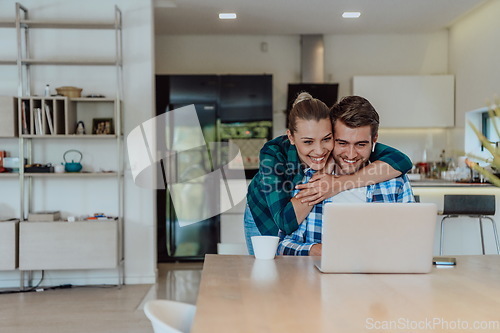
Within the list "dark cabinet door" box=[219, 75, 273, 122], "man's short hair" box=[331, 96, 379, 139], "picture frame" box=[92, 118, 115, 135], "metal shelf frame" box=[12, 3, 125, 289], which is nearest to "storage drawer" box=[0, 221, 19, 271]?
"metal shelf frame" box=[12, 3, 125, 289]

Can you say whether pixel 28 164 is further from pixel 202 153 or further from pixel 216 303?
pixel 216 303

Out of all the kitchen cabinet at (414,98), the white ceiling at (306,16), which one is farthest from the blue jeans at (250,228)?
the kitchen cabinet at (414,98)

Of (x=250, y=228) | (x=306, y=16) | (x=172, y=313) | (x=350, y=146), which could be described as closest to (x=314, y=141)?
(x=350, y=146)

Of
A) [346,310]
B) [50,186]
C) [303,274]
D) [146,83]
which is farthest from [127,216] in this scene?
[346,310]

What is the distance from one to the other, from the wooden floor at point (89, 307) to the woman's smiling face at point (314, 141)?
6.94 ft

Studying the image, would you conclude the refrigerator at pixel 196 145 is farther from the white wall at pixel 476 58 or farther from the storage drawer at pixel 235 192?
the white wall at pixel 476 58

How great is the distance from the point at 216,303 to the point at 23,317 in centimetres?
325

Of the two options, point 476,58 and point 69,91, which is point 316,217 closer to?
point 69,91

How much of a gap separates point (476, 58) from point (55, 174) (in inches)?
187

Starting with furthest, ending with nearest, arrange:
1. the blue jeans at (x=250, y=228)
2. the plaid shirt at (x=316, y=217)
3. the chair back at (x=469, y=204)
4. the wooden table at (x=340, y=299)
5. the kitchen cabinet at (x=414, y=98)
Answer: the kitchen cabinet at (x=414, y=98) < the chair back at (x=469, y=204) < the blue jeans at (x=250, y=228) < the plaid shirt at (x=316, y=217) < the wooden table at (x=340, y=299)

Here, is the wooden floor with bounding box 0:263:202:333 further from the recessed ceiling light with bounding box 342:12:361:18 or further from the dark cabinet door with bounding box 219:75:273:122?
the recessed ceiling light with bounding box 342:12:361:18

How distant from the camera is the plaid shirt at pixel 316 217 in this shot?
2352 millimetres

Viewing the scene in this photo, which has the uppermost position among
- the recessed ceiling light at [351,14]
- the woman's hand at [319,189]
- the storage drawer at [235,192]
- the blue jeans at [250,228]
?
the recessed ceiling light at [351,14]

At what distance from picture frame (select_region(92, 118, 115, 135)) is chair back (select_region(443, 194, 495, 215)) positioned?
316 centimetres
